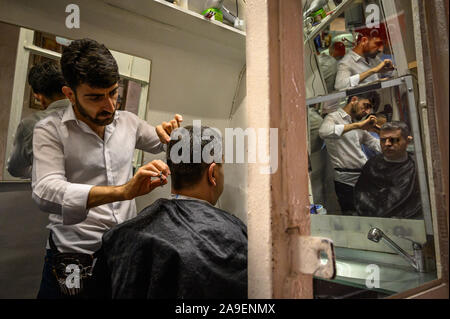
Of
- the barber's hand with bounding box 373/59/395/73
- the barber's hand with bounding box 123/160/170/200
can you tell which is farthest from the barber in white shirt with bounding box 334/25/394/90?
the barber's hand with bounding box 123/160/170/200

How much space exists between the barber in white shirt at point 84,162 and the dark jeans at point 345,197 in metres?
1.06

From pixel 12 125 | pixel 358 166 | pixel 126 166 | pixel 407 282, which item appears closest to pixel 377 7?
pixel 358 166

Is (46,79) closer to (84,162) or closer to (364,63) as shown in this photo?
(84,162)

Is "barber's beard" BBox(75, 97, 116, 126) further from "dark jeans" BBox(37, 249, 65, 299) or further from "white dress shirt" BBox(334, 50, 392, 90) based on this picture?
"white dress shirt" BBox(334, 50, 392, 90)

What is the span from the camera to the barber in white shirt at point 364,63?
1.50 meters

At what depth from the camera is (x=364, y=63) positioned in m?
1.61

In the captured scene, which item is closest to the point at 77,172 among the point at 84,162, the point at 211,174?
the point at 84,162

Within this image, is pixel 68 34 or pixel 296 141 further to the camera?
pixel 68 34

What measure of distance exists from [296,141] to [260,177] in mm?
111

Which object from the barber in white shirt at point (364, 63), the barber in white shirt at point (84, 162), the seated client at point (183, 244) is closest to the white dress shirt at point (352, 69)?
the barber in white shirt at point (364, 63)

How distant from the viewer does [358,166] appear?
5.19 feet

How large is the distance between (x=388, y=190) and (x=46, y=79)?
2072 millimetres

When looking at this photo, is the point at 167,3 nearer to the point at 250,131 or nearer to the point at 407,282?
the point at 250,131

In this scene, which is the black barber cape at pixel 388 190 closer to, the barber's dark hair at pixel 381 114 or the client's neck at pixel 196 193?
the barber's dark hair at pixel 381 114
